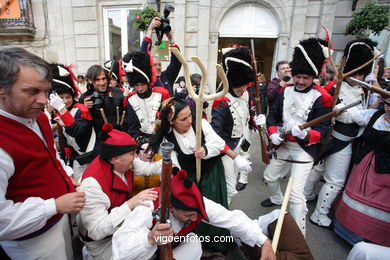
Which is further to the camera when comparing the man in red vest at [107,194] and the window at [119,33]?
the window at [119,33]

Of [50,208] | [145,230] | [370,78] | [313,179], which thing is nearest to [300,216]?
[313,179]

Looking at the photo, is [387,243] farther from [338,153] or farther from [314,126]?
[314,126]

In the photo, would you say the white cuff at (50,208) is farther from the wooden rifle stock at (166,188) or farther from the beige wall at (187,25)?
the beige wall at (187,25)

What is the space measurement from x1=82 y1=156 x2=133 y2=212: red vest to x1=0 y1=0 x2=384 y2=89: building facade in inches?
276

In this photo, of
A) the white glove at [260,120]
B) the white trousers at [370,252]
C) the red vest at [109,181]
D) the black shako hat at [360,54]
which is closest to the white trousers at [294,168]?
the white glove at [260,120]

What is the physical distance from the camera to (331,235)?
2809 millimetres

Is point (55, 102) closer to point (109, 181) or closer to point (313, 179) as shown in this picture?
point (109, 181)

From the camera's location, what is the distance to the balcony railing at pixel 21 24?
30.9 ft

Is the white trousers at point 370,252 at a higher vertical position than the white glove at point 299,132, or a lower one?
lower

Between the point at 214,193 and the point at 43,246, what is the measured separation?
1.58m

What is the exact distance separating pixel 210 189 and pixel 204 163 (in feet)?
0.99

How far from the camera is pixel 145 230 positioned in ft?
5.11

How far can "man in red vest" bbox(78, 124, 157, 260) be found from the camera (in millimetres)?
1747

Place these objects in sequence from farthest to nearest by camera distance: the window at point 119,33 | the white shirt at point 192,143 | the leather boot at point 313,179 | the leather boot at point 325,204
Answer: the window at point 119,33, the leather boot at point 313,179, the leather boot at point 325,204, the white shirt at point 192,143
